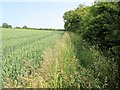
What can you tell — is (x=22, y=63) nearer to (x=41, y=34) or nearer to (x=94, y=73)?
(x=94, y=73)

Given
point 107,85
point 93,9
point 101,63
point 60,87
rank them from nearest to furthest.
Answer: point 60,87, point 107,85, point 101,63, point 93,9


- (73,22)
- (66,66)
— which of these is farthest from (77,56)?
(73,22)

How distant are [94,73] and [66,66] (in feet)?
1.35

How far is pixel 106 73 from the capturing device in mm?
4328

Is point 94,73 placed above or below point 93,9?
below

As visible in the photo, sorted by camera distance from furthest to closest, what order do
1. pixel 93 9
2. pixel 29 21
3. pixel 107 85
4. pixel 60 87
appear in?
1. pixel 93 9
2. pixel 29 21
3. pixel 107 85
4. pixel 60 87

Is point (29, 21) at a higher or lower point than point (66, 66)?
higher

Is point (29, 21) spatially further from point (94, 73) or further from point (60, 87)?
point (60, 87)

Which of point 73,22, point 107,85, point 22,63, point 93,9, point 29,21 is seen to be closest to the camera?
point 107,85

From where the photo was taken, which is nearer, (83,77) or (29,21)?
(83,77)

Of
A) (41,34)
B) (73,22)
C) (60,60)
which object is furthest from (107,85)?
(41,34)

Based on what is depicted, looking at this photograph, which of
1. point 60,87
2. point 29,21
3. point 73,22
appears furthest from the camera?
point 73,22

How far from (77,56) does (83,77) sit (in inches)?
53.8

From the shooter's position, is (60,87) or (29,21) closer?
(60,87)
